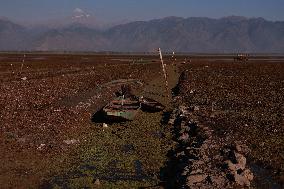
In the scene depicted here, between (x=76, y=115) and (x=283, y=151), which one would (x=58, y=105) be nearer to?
(x=76, y=115)

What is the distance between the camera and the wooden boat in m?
→ 34.2

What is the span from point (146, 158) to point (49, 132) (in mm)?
7570

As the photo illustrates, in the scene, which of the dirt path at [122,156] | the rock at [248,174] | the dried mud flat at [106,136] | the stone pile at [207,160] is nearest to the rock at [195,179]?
the stone pile at [207,160]

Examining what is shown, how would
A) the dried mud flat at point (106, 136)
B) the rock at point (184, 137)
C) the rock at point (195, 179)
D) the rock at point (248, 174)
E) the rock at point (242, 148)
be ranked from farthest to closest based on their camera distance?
1. the rock at point (184, 137)
2. the rock at point (242, 148)
3. the dried mud flat at point (106, 136)
4. the rock at point (248, 174)
5. the rock at point (195, 179)

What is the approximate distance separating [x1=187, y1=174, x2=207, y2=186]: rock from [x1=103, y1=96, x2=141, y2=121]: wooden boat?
14730mm

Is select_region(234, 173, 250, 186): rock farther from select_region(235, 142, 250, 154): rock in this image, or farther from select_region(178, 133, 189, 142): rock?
select_region(178, 133, 189, 142): rock

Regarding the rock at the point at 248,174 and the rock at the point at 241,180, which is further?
the rock at the point at 248,174

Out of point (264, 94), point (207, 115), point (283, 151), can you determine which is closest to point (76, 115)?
point (207, 115)

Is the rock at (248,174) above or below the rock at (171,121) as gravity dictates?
above

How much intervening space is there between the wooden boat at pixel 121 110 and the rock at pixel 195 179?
1473 centimetres

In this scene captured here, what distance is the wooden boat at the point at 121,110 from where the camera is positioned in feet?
112

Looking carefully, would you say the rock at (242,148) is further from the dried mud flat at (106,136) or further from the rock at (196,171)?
the rock at (196,171)

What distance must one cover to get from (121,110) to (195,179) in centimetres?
1646

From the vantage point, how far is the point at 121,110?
116 ft
